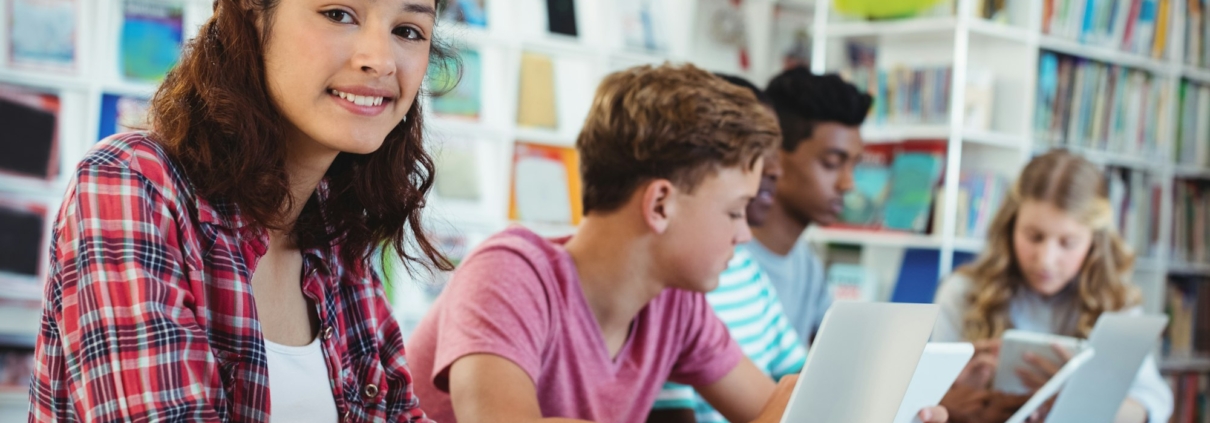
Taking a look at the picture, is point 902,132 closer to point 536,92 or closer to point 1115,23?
point 1115,23

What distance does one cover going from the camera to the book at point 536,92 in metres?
3.79

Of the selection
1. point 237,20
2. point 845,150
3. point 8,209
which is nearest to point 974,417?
point 845,150

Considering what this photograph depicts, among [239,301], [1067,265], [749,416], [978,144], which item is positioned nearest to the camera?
[239,301]

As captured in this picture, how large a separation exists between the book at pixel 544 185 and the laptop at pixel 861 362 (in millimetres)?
2621

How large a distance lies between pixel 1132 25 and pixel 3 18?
12.1 ft

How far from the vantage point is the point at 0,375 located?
3045mm

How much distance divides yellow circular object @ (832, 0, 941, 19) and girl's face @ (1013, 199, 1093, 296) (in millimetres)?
1060

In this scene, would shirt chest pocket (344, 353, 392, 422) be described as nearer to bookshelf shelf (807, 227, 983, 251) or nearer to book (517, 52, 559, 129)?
book (517, 52, 559, 129)

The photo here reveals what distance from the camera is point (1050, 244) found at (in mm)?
2922

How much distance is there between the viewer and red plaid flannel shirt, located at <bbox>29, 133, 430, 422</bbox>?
917 millimetres

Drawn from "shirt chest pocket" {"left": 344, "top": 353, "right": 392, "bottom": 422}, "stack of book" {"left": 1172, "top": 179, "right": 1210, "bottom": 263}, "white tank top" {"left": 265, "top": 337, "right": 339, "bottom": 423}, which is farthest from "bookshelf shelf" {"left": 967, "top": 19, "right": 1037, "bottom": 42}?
"white tank top" {"left": 265, "top": 337, "right": 339, "bottom": 423}

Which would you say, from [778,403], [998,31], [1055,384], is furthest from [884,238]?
[778,403]

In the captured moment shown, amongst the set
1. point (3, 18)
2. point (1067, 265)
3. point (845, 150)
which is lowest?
point (1067, 265)

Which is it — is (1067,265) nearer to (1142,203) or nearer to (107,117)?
(1142,203)
